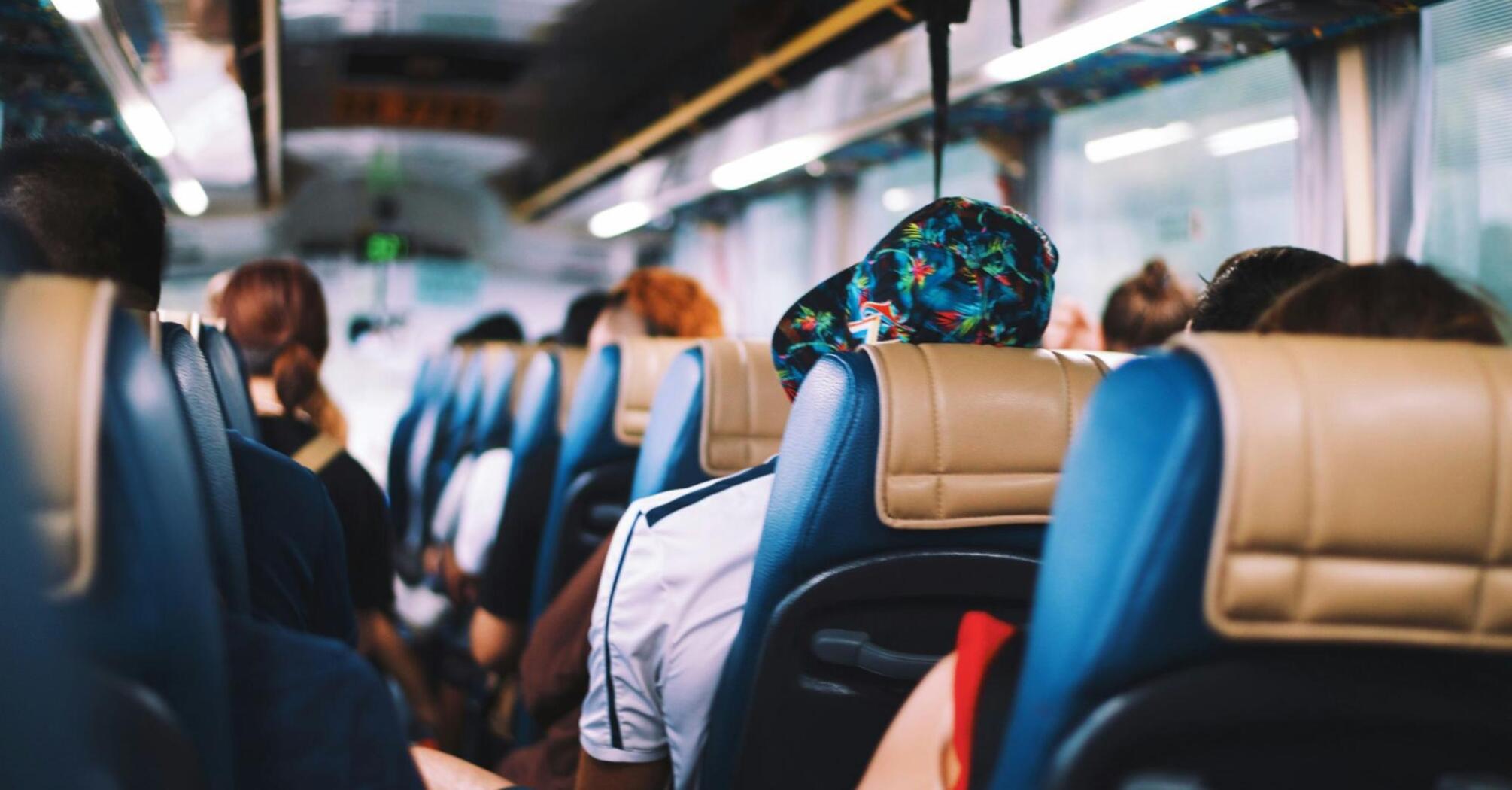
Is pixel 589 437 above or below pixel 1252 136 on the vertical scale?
below

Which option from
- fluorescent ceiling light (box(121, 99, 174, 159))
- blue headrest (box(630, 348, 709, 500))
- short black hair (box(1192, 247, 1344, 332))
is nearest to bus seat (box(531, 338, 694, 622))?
blue headrest (box(630, 348, 709, 500))

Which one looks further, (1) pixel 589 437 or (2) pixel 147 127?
(2) pixel 147 127

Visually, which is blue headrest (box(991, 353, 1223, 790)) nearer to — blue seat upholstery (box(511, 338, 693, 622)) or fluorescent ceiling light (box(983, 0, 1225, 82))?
blue seat upholstery (box(511, 338, 693, 622))

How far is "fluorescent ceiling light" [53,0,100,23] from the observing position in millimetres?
3953

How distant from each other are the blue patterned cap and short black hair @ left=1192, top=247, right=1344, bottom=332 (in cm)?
36

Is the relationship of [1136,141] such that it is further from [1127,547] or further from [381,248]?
[381,248]

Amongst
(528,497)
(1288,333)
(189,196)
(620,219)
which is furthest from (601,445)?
(620,219)

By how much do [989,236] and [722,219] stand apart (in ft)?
31.0

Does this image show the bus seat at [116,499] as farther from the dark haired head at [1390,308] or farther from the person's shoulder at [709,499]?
the dark haired head at [1390,308]

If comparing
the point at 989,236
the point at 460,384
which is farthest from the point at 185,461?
the point at 460,384

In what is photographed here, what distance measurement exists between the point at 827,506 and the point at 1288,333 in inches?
22.4

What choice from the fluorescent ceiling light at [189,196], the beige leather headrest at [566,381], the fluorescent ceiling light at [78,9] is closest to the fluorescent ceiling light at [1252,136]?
the beige leather headrest at [566,381]

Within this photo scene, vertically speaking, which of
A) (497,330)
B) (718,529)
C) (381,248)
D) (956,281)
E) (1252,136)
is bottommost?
(718,529)

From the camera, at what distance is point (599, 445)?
280cm
